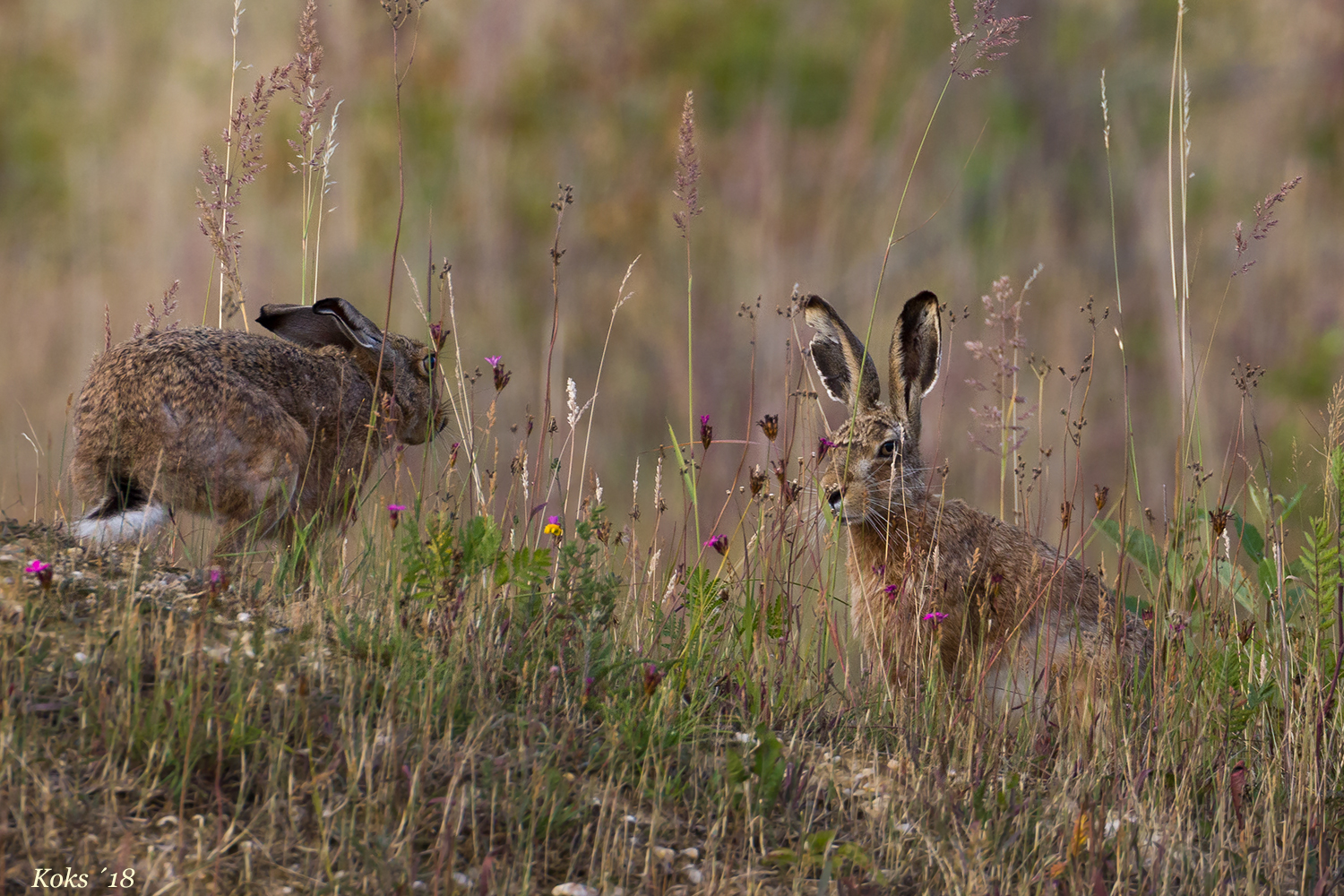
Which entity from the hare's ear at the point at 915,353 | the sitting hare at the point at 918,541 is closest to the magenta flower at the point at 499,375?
the sitting hare at the point at 918,541

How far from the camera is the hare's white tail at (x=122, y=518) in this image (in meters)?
3.97

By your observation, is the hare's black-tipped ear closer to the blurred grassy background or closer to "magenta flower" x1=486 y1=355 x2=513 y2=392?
"magenta flower" x1=486 y1=355 x2=513 y2=392

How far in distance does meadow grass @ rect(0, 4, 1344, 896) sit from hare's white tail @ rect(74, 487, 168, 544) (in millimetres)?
166

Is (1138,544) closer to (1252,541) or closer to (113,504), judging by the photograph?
(1252,541)

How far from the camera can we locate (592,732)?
302 centimetres

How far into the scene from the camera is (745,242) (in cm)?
1102

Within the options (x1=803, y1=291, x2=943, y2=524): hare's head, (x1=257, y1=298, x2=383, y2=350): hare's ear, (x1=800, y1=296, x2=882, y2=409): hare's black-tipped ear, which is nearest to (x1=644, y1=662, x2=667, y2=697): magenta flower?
(x1=803, y1=291, x2=943, y2=524): hare's head

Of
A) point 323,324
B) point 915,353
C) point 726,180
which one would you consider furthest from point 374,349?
point 726,180

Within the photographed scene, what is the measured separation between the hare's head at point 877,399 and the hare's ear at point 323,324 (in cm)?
172

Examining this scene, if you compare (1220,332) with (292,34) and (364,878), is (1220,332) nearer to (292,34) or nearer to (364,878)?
(292,34)

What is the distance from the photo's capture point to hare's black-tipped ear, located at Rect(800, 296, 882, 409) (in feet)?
16.6

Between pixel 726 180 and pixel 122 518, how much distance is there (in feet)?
26.7

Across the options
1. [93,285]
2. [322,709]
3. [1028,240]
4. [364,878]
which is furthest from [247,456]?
[1028,240]

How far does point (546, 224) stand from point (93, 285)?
3.82 metres
